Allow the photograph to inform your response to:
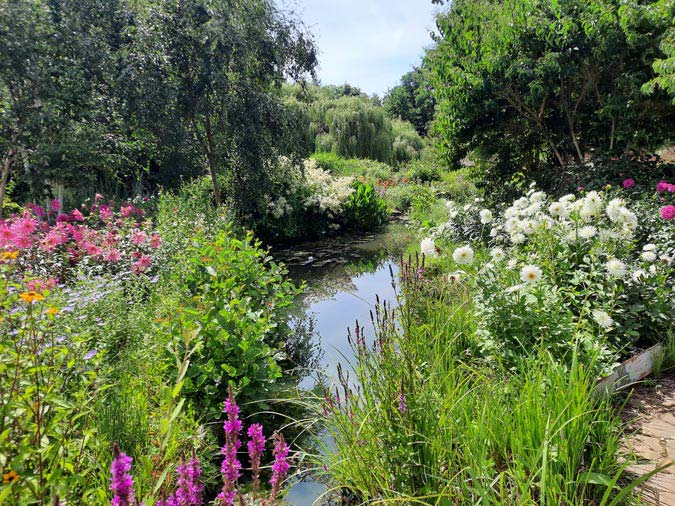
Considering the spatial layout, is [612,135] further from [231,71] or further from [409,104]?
[409,104]

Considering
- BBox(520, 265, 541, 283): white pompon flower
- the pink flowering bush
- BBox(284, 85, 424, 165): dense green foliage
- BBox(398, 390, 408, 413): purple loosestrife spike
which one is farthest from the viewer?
BBox(284, 85, 424, 165): dense green foliage

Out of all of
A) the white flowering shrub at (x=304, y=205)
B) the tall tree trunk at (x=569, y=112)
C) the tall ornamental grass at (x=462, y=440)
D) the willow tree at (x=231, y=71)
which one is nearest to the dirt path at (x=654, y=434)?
the tall ornamental grass at (x=462, y=440)

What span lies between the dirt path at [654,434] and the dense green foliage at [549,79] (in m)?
4.98

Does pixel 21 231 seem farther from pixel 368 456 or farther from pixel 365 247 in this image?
pixel 365 247

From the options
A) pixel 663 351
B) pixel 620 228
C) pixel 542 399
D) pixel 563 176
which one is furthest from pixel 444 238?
pixel 542 399

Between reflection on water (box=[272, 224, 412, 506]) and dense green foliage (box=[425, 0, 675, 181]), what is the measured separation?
2770mm

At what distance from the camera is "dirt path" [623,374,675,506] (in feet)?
6.07

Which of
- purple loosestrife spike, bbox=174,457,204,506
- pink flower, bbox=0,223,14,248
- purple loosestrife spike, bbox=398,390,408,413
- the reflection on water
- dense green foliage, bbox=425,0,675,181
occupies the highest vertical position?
dense green foliage, bbox=425,0,675,181

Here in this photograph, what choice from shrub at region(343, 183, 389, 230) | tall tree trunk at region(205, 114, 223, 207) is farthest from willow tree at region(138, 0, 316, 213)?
shrub at region(343, 183, 389, 230)

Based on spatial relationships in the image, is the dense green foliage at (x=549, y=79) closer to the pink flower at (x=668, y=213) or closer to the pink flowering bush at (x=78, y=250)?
the pink flower at (x=668, y=213)

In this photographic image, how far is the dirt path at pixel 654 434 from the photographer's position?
6.07ft

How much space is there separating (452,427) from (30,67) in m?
7.85

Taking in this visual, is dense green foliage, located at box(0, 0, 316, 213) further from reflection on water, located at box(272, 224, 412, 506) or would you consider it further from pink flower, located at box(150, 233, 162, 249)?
pink flower, located at box(150, 233, 162, 249)

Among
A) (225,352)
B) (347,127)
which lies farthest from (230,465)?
(347,127)
